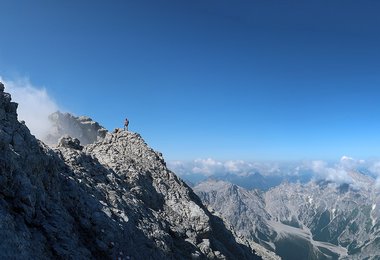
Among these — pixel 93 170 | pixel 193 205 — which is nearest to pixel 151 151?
pixel 193 205

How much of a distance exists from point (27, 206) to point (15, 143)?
23.1ft

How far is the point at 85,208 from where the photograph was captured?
1380 inches

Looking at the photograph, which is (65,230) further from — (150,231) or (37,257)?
(150,231)

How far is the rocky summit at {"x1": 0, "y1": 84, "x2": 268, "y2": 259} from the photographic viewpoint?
2606cm

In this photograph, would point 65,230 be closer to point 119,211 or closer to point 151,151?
point 119,211

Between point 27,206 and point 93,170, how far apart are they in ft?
69.6

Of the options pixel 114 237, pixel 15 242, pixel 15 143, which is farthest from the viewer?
pixel 114 237

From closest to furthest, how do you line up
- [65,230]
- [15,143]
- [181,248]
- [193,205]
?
[65,230]
[15,143]
[181,248]
[193,205]

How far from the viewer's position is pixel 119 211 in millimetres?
40156

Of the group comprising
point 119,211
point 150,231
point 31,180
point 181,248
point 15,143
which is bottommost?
point 181,248

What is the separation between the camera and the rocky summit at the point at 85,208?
2606 centimetres

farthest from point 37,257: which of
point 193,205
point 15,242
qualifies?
point 193,205

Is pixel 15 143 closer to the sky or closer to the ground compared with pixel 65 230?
closer to the sky

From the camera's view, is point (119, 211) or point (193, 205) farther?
point (193, 205)
